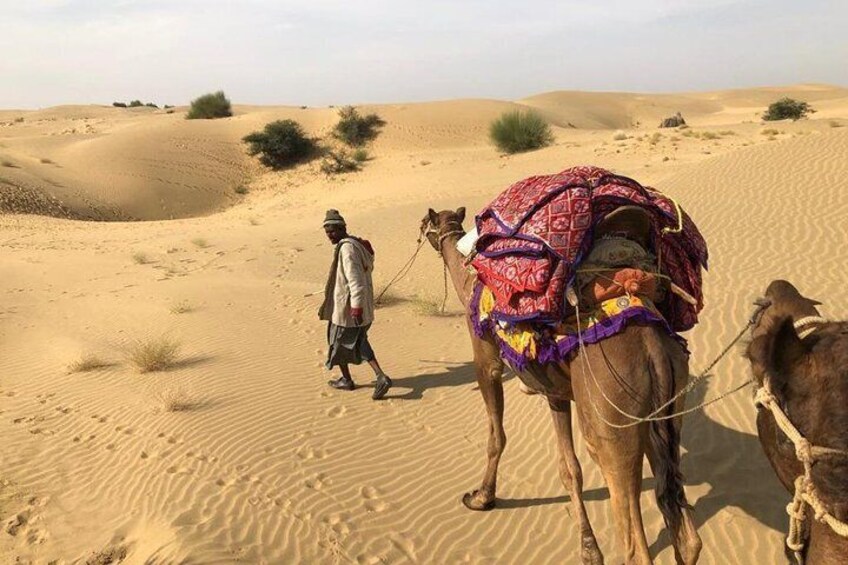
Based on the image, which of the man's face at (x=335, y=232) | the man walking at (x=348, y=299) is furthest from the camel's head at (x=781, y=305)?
the man's face at (x=335, y=232)

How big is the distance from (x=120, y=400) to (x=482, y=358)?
491cm

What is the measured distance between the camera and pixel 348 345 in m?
7.37

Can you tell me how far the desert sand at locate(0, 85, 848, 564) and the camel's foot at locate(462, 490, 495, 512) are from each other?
0.07 m

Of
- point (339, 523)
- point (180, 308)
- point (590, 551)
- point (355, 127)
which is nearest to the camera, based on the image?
point (590, 551)

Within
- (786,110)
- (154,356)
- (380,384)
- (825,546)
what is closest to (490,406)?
(380,384)

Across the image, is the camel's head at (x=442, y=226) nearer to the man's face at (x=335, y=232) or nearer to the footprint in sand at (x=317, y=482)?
the man's face at (x=335, y=232)

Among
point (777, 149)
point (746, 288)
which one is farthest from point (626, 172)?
point (746, 288)

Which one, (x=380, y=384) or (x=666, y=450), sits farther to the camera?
(x=380, y=384)

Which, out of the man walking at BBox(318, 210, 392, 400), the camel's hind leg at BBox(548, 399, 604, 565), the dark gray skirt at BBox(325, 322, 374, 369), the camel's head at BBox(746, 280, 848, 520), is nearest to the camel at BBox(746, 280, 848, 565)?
the camel's head at BBox(746, 280, 848, 520)

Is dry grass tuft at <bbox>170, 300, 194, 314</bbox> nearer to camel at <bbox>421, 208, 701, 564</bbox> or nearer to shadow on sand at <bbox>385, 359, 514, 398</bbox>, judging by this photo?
shadow on sand at <bbox>385, 359, 514, 398</bbox>

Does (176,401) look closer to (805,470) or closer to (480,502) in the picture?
(480,502)

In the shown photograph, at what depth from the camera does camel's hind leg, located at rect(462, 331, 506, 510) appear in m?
4.95

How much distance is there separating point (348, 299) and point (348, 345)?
59 cm

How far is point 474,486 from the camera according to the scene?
5.85 m
